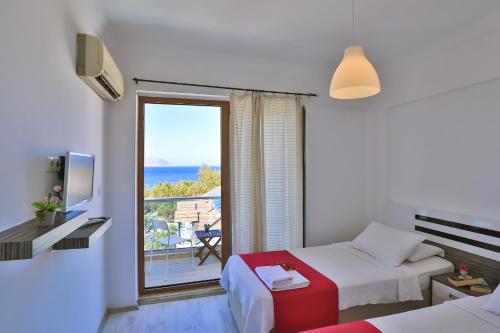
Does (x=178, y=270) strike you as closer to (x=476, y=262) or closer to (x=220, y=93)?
(x=220, y=93)

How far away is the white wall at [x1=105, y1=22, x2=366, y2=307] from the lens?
2.89m

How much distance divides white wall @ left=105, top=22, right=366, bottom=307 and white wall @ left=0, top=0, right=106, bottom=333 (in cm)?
77

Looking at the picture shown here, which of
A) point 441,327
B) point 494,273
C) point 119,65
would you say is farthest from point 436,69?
point 119,65

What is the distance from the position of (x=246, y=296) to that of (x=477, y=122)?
258 cm

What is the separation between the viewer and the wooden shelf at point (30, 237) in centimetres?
90

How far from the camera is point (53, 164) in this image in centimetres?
149

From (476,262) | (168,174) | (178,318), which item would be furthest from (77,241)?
(476,262)

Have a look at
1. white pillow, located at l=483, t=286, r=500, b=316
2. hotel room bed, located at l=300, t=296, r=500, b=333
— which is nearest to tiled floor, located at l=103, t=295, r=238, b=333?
hotel room bed, located at l=300, t=296, r=500, b=333

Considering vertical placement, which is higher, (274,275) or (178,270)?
(274,275)

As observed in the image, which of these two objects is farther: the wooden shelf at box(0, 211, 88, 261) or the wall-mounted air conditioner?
the wall-mounted air conditioner

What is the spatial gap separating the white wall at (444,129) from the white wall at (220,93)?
0.38m

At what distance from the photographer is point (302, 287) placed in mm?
2121

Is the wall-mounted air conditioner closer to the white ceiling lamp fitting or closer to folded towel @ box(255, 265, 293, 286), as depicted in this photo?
the white ceiling lamp fitting

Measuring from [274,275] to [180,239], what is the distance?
181 cm
